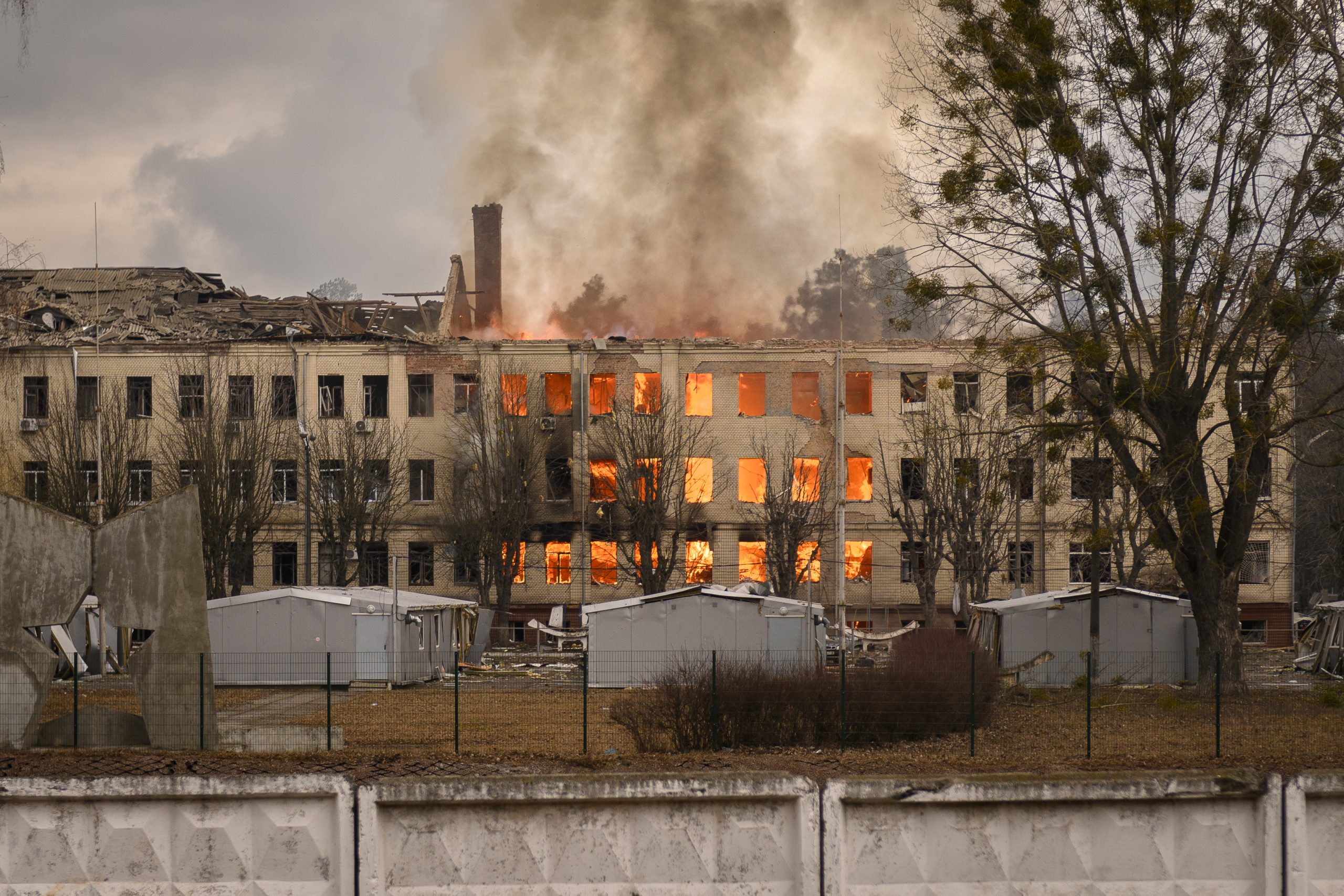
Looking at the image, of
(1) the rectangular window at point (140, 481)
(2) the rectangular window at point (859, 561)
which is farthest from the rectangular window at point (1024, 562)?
(1) the rectangular window at point (140, 481)

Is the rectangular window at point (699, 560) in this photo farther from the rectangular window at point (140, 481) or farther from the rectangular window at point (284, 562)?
the rectangular window at point (140, 481)

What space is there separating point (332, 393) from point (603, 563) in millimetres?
13202

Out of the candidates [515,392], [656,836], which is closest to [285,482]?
[515,392]

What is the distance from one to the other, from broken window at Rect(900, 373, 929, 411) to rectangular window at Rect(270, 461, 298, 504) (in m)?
24.5

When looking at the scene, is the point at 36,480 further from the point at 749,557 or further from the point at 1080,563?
the point at 1080,563

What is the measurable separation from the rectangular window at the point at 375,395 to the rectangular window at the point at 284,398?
109 inches

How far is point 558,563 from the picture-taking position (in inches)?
2074

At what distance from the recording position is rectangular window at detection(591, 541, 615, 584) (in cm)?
5266

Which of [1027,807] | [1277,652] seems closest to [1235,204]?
[1027,807]

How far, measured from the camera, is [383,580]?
53.0m

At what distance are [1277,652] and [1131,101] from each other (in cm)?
2710

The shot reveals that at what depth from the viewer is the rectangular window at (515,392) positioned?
5278 centimetres

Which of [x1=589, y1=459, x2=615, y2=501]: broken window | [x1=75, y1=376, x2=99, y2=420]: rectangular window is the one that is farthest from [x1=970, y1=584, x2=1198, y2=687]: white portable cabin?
[x1=75, y1=376, x2=99, y2=420]: rectangular window

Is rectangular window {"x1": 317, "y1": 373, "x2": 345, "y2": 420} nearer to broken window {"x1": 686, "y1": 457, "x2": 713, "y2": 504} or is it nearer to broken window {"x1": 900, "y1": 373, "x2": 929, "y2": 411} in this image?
broken window {"x1": 686, "y1": 457, "x2": 713, "y2": 504}
